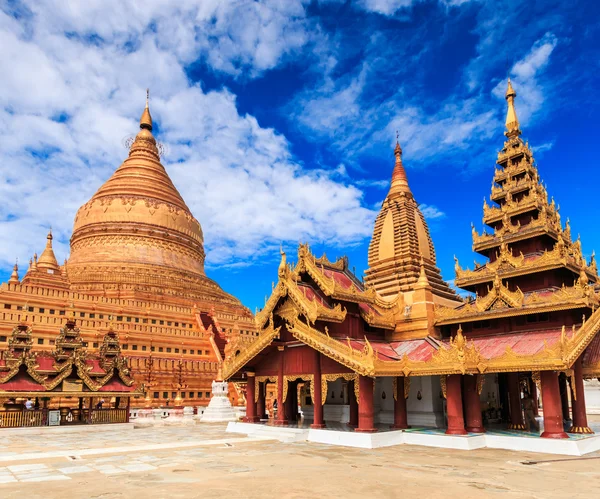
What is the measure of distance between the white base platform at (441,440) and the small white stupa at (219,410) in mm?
11601

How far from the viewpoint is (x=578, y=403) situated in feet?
59.5

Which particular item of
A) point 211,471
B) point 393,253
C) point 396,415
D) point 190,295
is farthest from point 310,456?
point 190,295

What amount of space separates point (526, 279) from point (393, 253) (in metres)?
14.2

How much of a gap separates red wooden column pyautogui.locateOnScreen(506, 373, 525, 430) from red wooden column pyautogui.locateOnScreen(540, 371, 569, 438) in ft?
11.0

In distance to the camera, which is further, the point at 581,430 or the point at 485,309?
the point at 485,309

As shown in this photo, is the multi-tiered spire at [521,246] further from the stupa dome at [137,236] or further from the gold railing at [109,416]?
the stupa dome at [137,236]

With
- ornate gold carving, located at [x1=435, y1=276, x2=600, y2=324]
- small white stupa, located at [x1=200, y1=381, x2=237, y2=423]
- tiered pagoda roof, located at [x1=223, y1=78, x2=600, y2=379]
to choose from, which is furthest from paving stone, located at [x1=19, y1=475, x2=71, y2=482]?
small white stupa, located at [x1=200, y1=381, x2=237, y2=423]

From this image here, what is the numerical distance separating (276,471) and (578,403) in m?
11.7

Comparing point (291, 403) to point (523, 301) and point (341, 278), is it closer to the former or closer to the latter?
point (341, 278)

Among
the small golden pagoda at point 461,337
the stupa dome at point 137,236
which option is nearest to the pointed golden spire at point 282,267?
the small golden pagoda at point 461,337

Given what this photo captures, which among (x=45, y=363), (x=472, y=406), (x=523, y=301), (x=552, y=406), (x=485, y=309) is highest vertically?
(x=523, y=301)

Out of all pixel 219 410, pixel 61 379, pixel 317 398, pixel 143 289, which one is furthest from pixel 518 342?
pixel 143 289

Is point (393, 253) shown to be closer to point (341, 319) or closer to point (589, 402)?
point (341, 319)

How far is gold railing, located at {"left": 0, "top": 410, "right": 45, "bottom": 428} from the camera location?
2442 cm
